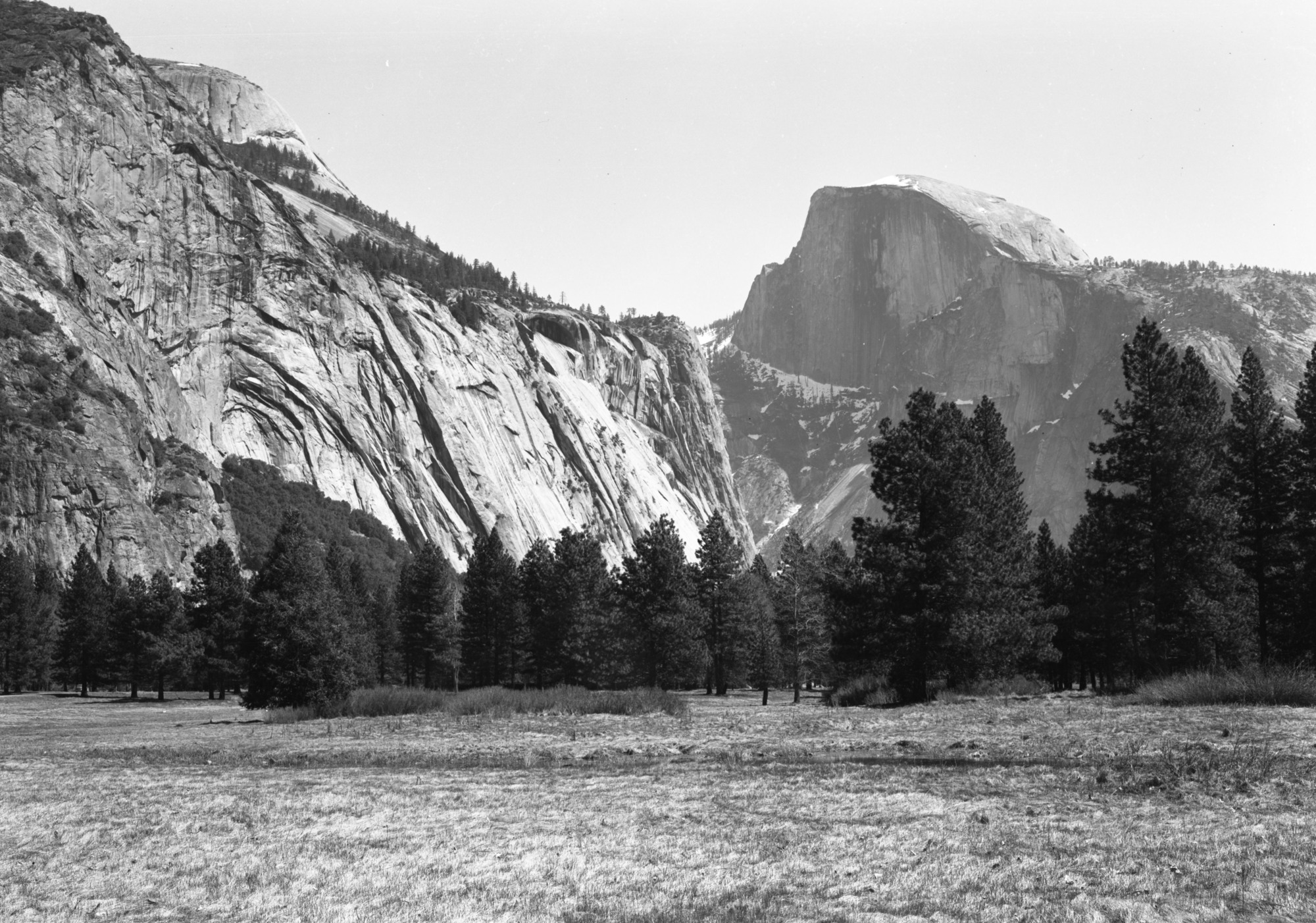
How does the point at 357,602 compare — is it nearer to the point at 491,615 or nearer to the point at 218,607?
Result: the point at 491,615

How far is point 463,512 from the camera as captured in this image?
156 meters

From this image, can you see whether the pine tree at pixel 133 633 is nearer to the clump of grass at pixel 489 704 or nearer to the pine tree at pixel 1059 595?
the clump of grass at pixel 489 704

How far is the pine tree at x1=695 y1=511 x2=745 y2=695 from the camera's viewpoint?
69838mm

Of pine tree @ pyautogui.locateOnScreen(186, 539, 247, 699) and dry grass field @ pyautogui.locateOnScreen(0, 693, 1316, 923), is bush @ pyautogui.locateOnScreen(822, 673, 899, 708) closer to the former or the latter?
dry grass field @ pyautogui.locateOnScreen(0, 693, 1316, 923)

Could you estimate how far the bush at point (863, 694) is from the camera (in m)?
41.3

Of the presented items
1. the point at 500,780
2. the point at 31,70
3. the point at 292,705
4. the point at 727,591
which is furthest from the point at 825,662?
Answer: the point at 31,70

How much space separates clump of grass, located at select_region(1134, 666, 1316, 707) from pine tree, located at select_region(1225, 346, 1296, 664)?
11442 millimetres

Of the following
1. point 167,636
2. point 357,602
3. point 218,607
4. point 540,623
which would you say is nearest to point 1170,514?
point 540,623

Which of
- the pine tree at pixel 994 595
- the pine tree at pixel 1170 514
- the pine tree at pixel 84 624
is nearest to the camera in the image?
the pine tree at pixel 1170 514

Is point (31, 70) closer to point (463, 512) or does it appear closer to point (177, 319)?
point (177, 319)

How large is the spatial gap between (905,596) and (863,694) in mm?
6646

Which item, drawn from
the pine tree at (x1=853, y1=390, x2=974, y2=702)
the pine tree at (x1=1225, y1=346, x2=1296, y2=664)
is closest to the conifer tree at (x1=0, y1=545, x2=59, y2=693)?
the pine tree at (x1=853, y1=390, x2=974, y2=702)

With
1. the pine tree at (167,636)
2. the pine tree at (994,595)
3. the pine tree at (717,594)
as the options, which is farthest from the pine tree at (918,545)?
the pine tree at (167,636)

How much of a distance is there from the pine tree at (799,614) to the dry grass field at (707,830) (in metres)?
37.4
